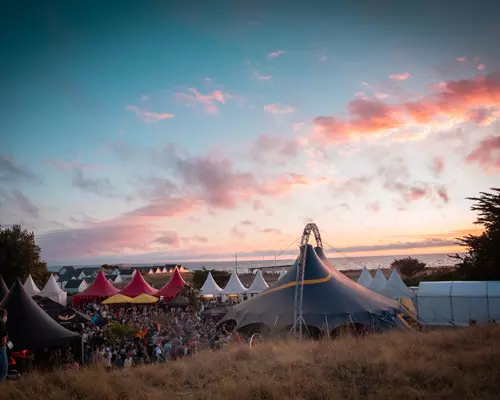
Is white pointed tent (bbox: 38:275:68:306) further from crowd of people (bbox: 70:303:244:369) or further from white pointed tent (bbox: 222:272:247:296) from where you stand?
white pointed tent (bbox: 222:272:247:296)

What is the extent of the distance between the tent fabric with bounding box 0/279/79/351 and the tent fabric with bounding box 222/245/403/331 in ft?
24.3

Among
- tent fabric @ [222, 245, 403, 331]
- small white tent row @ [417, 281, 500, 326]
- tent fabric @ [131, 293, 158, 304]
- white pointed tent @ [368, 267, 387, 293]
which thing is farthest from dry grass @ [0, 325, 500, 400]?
tent fabric @ [131, 293, 158, 304]

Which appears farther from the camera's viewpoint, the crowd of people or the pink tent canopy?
the pink tent canopy

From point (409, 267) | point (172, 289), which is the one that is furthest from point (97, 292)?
point (409, 267)

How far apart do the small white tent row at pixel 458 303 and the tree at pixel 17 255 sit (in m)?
45.2

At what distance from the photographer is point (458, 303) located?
20.4 meters

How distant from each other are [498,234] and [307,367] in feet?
67.1

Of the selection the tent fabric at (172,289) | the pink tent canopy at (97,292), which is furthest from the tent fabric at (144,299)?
the pink tent canopy at (97,292)

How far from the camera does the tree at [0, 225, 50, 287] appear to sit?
48.3 meters

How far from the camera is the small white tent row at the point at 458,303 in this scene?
1962 centimetres

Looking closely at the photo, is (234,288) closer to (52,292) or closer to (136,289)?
(136,289)

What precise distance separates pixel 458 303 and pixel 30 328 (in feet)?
61.5

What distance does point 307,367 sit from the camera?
28.3 feet

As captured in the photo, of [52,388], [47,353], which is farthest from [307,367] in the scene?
[47,353]
